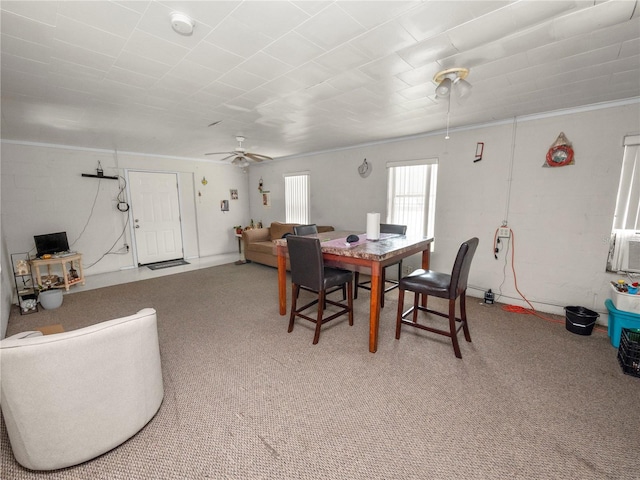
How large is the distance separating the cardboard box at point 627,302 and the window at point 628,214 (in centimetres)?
56

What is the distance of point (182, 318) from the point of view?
121 inches

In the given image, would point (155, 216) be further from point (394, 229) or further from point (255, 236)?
point (394, 229)

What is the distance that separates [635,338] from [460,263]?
1622 millimetres

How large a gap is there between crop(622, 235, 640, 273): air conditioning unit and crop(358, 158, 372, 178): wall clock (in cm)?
324

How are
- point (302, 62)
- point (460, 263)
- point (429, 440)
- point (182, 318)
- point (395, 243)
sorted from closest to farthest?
1. point (429, 440)
2. point (302, 62)
3. point (460, 263)
4. point (395, 243)
5. point (182, 318)

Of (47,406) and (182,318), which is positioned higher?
(47,406)

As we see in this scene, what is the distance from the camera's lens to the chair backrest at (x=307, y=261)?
2.36 meters

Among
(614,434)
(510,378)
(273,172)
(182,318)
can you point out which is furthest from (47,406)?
(273,172)

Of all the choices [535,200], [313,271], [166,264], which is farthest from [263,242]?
[535,200]

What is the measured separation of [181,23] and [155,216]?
5133mm

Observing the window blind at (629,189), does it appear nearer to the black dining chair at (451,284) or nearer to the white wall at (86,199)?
the black dining chair at (451,284)

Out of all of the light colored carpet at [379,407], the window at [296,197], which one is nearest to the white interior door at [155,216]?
the window at [296,197]

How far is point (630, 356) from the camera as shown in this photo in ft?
6.68

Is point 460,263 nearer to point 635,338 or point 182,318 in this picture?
point 635,338
